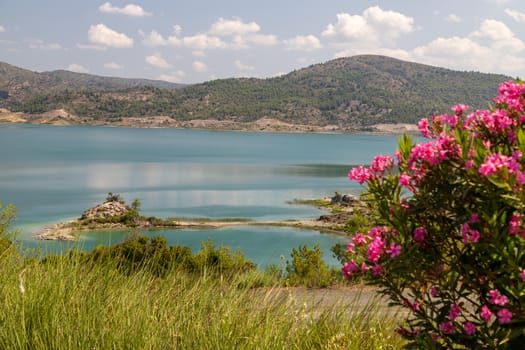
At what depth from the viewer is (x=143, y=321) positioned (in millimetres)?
4348

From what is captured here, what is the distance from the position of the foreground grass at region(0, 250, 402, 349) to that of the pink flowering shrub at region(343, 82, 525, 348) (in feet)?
4.04

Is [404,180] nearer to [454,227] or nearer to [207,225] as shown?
[454,227]

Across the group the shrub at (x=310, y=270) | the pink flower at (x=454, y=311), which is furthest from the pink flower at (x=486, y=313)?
the shrub at (x=310, y=270)

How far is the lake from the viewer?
192ft

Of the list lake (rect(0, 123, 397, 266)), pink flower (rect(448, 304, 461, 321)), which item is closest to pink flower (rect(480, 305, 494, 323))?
pink flower (rect(448, 304, 461, 321))

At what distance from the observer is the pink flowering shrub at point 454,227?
8.81ft

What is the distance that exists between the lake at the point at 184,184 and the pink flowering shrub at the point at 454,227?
937 inches

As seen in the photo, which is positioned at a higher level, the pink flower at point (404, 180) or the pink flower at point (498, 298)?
the pink flower at point (404, 180)

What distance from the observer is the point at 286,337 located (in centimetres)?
455

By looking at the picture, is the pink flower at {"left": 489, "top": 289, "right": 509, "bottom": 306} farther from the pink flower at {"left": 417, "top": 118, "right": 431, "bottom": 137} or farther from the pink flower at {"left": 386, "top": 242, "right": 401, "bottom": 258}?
Answer: the pink flower at {"left": 417, "top": 118, "right": 431, "bottom": 137}

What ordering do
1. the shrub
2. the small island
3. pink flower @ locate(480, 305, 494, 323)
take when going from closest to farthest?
pink flower @ locate(480, 305, 494, 323)
the shrub
the small island

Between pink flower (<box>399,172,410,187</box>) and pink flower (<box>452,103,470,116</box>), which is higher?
pink flower (<box>452,103,470,116</box>)

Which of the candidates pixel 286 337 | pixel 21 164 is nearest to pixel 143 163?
pixel 21 164

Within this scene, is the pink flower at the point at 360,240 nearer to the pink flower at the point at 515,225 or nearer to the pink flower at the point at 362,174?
the pink flower at the point at 362,174
